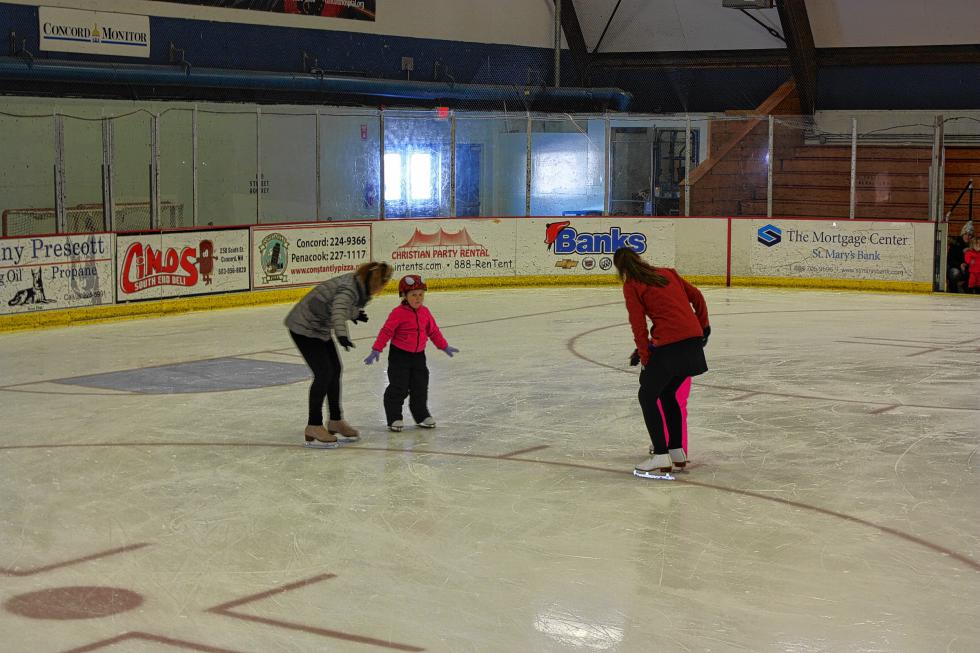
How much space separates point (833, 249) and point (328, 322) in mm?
13611

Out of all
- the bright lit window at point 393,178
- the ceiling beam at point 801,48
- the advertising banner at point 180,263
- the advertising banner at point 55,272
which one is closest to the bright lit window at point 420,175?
the bright lit window at point 393,178

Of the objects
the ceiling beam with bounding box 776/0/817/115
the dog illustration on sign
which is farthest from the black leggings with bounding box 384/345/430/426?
the ceiling beam with bounding box 776/0/817/115

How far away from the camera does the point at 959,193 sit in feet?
74.5

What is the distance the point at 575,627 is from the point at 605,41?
918 inches

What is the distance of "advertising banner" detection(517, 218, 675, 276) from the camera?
808 inches

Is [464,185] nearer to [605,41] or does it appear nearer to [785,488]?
[605,41]

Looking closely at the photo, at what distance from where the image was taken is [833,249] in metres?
20.2

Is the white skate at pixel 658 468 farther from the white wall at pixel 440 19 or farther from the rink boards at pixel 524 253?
the white wall at pixel 440 19

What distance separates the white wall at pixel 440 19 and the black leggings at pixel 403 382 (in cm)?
1401

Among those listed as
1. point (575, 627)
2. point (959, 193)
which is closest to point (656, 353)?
point (575, 627)

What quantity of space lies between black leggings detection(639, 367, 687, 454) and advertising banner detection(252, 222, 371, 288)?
34.8 ft

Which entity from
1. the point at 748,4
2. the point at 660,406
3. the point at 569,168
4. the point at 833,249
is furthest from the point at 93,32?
the point at 660,406

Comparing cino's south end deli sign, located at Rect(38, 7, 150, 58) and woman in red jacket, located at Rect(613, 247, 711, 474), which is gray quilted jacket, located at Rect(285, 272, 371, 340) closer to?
woman in red jacket, located at Rect(613, 247, 711, 474)

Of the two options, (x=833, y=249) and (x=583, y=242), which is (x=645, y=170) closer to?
(x=583, y=242)
